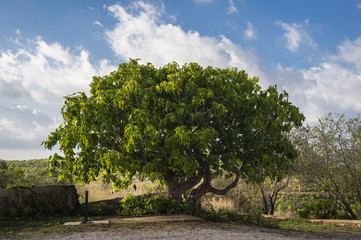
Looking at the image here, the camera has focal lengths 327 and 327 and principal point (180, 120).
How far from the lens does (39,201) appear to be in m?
11.5

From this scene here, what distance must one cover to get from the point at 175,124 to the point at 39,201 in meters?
5.52

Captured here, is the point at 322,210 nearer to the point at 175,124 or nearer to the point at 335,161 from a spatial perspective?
the point at 335,161

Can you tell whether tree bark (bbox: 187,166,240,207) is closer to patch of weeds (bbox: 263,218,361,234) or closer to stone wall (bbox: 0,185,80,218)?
patch of weeds (bbox: 263,218,361,234)

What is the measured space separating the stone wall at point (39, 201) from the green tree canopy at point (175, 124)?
914 millimetres

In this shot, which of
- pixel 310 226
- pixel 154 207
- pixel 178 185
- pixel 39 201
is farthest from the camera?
pixel 310 226

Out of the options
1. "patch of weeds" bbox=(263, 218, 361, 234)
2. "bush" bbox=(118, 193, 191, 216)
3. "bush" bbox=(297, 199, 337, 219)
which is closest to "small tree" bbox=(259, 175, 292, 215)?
"bush" bbox=(297, 199, 337, 219)

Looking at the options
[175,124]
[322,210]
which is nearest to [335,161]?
[322,210]

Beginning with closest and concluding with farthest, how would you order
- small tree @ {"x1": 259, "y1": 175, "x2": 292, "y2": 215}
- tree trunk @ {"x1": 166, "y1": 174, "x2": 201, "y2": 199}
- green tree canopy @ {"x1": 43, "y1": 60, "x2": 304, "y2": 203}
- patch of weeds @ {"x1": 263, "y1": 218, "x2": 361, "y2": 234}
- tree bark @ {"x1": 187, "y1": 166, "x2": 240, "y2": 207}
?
green tree canopy @ {"x1": 43, "y1": 60, "x2": 304, "y2": 203} < patch of weeds @ {"x1": 263, "y1": 218, "x2": 361, "y2": 234} < tree trunk @ {"x1": 166, "y1": 174, "x2": 201, "y2": 199} < tree bark @ {"x1": 187, "y1": 166, "x2": 240, "y2": 207} < small tree @ {"x1": 259, "y1": 175, "x2": 292, "y2": 215}

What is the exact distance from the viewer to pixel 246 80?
11609 millimetres

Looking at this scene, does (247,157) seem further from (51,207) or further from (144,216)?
(51,207)

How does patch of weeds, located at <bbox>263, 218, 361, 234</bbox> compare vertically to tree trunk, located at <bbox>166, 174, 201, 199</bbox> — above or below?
below

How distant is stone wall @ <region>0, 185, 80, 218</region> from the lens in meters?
10.8

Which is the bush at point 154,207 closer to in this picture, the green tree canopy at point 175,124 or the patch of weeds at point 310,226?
the green tree canopy at point 175,124

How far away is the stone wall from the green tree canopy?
91 cm
